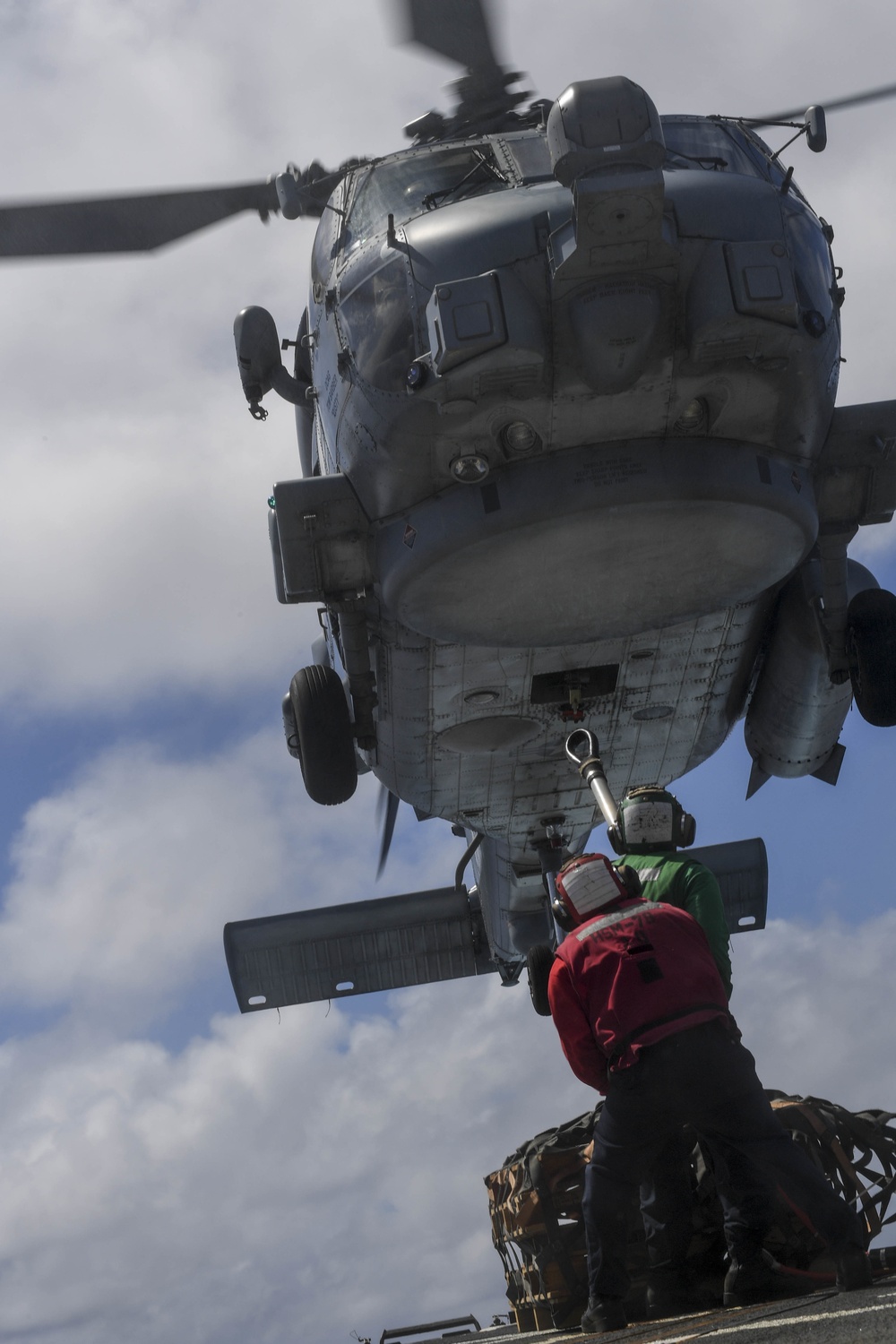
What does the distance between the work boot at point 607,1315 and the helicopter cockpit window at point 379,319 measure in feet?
14.8

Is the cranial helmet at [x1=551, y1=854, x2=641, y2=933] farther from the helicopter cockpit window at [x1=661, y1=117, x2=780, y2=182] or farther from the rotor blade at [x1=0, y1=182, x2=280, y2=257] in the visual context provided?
the rotor blade at [x1=0, y1=182, x2=280, y2=257]

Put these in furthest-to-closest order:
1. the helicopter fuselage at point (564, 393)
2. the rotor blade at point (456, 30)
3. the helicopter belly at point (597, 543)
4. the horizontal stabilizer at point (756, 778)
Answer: the horizontal stabilizer at point (756, 778) → the rotor blade at point (456, 30) → the helicopter belly at point (597, 543) → the helicopter fuselage at point (564, 393)

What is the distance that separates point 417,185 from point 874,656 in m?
3.90

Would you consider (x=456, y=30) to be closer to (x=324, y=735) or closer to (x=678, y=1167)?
(x=324, y=735)

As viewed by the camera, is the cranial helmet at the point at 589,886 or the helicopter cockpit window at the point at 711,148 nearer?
the cranial helmet at the point at 589,886

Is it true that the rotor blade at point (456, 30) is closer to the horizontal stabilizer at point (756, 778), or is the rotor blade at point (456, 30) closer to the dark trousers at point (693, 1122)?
the horizontal stabilizer at point (756, 778)

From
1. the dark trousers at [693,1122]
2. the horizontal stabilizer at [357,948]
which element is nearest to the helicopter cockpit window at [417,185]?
the dark trousers at [693,1122]

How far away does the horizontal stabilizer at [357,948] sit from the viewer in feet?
43.0

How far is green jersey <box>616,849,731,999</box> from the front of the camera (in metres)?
4.89

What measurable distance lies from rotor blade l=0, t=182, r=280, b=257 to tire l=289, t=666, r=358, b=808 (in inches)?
121

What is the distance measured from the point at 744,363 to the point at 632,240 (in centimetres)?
89

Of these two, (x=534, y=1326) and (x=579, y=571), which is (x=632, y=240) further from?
(x=534, y=1326)

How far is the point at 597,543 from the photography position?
7.20 metres

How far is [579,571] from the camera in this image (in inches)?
291
